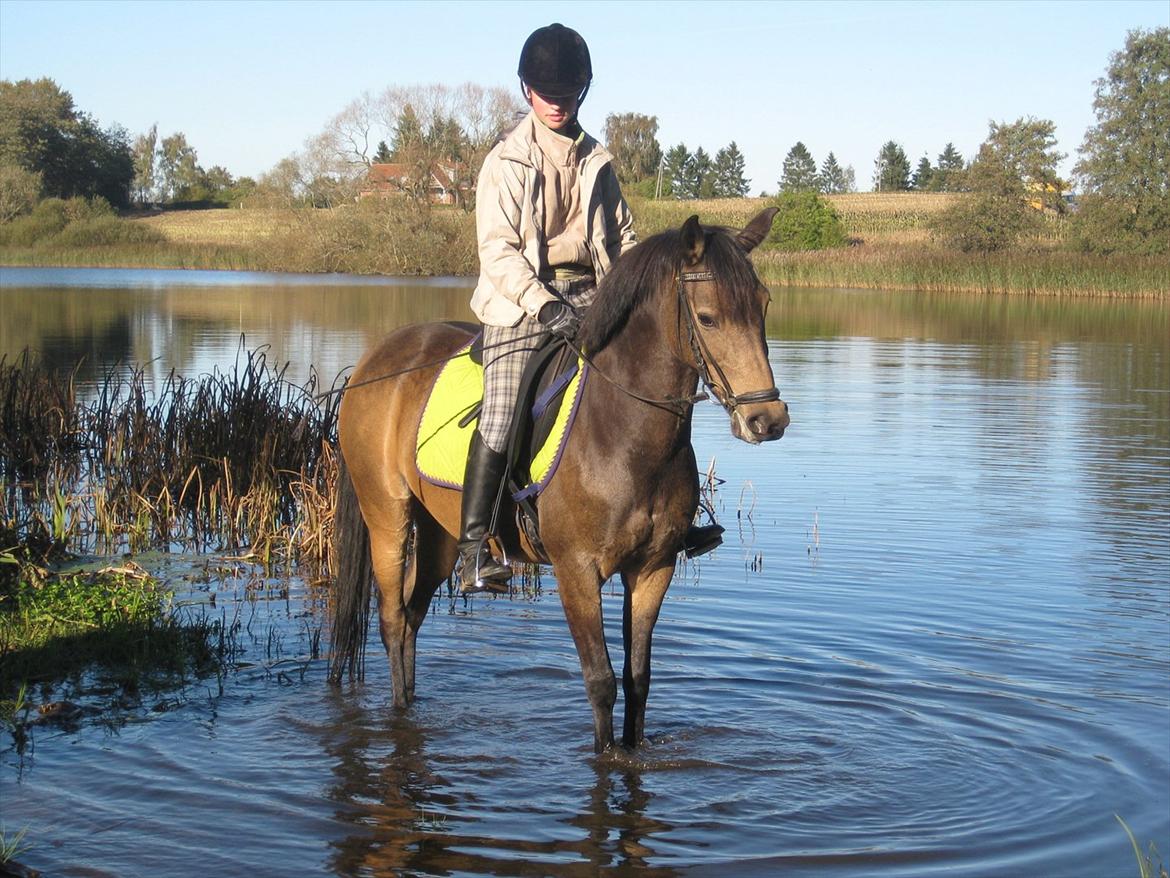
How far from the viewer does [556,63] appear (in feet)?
17.9

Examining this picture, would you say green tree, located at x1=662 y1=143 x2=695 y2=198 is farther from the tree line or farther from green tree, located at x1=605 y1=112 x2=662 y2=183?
the tree line

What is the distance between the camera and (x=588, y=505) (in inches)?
202

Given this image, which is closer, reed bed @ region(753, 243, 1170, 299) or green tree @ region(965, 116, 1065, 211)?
reed bed @ region(753, 243, 1170, 299)

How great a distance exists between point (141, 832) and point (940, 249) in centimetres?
6299

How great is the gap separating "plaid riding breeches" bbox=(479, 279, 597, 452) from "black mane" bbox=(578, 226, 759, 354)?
1.07 ft

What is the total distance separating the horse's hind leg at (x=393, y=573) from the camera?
6582 millimetres

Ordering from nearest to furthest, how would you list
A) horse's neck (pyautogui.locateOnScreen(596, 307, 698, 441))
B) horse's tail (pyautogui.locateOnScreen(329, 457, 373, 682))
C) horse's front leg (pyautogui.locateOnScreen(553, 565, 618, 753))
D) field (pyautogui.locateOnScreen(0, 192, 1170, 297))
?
horse's neck (pyautogui.locateOnScreen(596, 307, 698, 441)) < horse's front leg (pyautogui.locateOnScreen(553, 565, 618, 753)) < horse's tail (pyautogui.locateOnScreen(329, 457, 373, 682)) < field (pyautogui.locateOnScreen(0, 192, 1170, 297))

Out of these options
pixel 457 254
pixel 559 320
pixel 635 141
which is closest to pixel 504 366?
pixel 559 320

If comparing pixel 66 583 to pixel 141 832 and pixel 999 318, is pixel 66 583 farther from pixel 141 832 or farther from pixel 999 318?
pixel 999 318

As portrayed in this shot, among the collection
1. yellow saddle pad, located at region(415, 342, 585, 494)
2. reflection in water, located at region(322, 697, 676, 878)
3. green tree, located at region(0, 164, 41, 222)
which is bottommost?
reflection in water, located at region(322, 697, 676, 878)

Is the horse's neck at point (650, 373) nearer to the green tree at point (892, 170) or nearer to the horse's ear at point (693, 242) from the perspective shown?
the horse's ear at point (693, 242)

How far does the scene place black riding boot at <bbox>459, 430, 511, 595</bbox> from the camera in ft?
18.1

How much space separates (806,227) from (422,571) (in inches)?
2608

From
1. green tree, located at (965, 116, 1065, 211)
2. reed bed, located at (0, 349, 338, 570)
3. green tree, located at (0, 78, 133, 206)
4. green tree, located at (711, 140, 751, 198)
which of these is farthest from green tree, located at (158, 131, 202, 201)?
reed bed, located at (0, 349, 338, 570)
